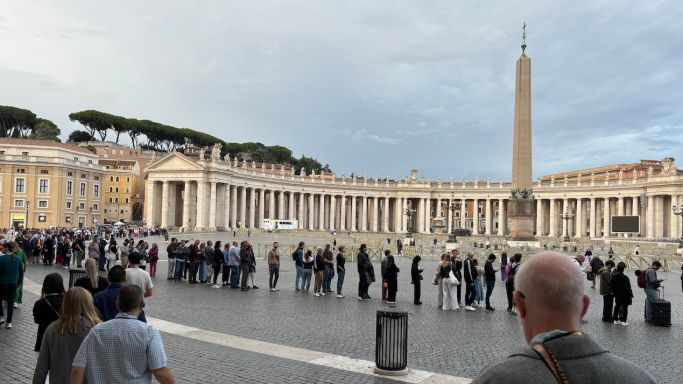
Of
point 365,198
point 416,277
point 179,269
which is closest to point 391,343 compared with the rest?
point 416,277

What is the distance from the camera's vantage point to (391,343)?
845 cm

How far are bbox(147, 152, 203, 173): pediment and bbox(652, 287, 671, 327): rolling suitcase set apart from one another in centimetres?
6798

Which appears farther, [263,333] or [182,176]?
[182,176]

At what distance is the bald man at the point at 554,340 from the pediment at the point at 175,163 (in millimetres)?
76022

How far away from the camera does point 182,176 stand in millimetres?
77000

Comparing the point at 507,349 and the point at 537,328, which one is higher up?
the point at 537,328

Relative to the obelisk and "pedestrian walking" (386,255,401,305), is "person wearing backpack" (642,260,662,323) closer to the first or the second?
"pedestrian walking" (386,255,401,305)

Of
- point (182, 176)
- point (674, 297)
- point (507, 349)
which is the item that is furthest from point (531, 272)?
point (182, 176)

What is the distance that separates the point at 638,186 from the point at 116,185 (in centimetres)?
8567

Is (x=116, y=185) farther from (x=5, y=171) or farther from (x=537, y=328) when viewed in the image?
(x=537, y=328)

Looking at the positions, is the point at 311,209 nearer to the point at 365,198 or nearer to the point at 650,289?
the point at 365,198

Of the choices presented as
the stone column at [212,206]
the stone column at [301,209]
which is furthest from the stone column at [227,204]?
the stone column at [301,209]

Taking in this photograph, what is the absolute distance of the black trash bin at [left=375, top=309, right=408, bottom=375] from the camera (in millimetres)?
8383

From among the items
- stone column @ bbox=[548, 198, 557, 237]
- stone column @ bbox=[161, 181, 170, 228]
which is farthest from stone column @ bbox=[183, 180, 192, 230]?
stone column @ bbox=[548, 198, 557, 237]
